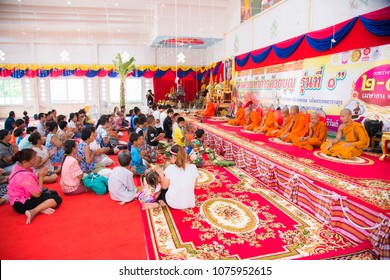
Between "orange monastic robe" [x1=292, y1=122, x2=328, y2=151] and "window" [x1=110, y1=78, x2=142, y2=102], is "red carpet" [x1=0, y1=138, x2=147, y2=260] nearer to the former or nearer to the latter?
"orange monastic robe" [x1=292, y1=122, x2=328, y2=151]

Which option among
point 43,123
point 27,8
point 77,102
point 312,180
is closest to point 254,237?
point 312,180

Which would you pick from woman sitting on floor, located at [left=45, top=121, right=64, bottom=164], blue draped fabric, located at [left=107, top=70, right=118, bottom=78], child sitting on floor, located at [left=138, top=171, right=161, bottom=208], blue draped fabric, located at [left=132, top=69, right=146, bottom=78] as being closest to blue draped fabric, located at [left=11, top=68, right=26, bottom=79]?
blue draped fabric, located at [left=107, top=70, right=118, bottom=78]

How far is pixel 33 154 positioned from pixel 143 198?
4.30 ft

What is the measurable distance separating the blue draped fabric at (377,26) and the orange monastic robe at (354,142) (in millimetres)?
1684

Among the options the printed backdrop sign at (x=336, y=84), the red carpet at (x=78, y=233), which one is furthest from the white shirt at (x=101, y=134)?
the printed backdrop sign at (x=336, y=84)

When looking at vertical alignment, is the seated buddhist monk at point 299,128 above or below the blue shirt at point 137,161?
above

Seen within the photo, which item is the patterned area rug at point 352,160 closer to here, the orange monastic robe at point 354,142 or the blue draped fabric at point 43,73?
the orange monastic robe at point 354,142

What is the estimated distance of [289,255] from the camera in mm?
2422

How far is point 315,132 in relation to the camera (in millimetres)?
5316

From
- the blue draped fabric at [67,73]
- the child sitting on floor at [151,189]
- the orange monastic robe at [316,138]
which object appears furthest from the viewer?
the blue draped fabric at [67,73]

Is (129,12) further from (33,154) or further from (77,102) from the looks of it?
(33,154)

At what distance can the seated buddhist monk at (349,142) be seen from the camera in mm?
4422

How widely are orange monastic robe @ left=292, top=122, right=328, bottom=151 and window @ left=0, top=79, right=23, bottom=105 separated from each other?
50.3 ft

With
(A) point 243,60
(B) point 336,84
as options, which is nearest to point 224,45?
(A) point 243,60
